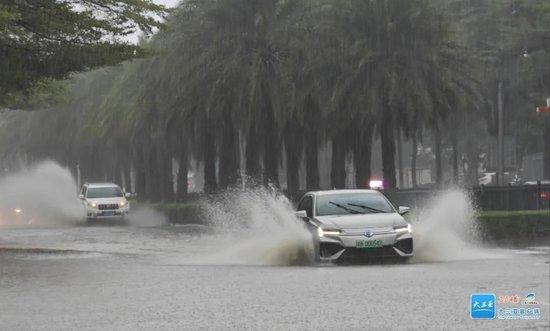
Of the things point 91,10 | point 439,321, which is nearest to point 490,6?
point 91,10

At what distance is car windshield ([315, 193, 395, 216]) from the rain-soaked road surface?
1598 mm

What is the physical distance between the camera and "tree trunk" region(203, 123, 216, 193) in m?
47.0

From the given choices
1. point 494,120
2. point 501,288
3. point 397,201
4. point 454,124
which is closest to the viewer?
point 501,288

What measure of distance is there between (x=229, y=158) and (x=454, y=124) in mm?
10258

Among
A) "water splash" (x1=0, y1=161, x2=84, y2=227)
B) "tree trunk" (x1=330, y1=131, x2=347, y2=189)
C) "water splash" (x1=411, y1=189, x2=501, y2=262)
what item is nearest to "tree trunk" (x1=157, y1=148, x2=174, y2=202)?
→ "water splash" (x1=0, y1=161, x2=84, y2=227)

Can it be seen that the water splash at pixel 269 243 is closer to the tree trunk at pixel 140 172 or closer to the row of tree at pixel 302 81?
the row of tree at pixel 302 81

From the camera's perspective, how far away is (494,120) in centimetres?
5669

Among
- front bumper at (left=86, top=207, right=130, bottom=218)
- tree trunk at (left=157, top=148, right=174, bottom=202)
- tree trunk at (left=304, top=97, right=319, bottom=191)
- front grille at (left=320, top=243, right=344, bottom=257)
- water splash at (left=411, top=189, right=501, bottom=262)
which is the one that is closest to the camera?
front grille at (left=320, top=243, right=344, bottom=257)

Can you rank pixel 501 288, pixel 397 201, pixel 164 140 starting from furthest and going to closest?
pixel 164 140 → pixel 397 201 → pixel 501 288

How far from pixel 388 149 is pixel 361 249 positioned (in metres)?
23.9

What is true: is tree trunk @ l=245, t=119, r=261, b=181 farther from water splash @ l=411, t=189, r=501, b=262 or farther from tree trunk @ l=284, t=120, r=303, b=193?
water splash @ l=411, t=189, r=501, b=262

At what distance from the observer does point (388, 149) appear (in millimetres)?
42094

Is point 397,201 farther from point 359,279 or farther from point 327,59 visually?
point 359,279

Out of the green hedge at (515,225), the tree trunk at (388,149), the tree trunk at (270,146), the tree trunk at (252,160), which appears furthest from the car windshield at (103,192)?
the green hedge at (515,225)
